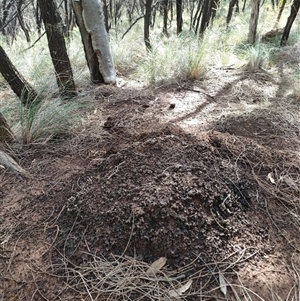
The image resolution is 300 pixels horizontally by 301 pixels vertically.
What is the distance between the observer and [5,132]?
234cm

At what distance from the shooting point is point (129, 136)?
2564mm

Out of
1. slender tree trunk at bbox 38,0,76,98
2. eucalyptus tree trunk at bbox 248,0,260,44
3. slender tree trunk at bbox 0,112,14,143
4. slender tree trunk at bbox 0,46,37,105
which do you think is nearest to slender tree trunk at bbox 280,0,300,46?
eucalyptus tree trunk at bbox 248,0,260,44

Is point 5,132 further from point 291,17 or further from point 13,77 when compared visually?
point 291,17

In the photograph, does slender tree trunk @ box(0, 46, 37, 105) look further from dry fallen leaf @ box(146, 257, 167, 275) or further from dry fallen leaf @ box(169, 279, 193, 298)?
dry fallen leaf @ box(169, 279, 193, 298)

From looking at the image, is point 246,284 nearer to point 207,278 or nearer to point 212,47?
point 207,278

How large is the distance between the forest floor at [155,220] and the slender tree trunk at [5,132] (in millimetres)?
141

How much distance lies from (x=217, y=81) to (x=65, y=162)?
2.59 m

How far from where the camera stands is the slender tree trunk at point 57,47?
2.96 meters

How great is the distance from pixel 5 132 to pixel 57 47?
1.30 meters

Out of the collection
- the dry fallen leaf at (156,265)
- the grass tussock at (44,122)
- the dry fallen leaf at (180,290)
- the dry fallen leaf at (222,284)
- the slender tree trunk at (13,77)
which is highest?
the slender tree trunk at (13,77)

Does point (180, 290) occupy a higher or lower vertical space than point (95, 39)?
lower

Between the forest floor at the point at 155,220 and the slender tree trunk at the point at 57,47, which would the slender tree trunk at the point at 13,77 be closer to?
the slender tree trunk at the point at 57,47

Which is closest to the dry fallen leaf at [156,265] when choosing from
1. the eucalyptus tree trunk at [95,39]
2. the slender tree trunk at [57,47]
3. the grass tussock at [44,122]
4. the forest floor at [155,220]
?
the forest floor at [155,220]

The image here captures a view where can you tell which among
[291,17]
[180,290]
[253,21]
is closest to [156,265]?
[180,290]
